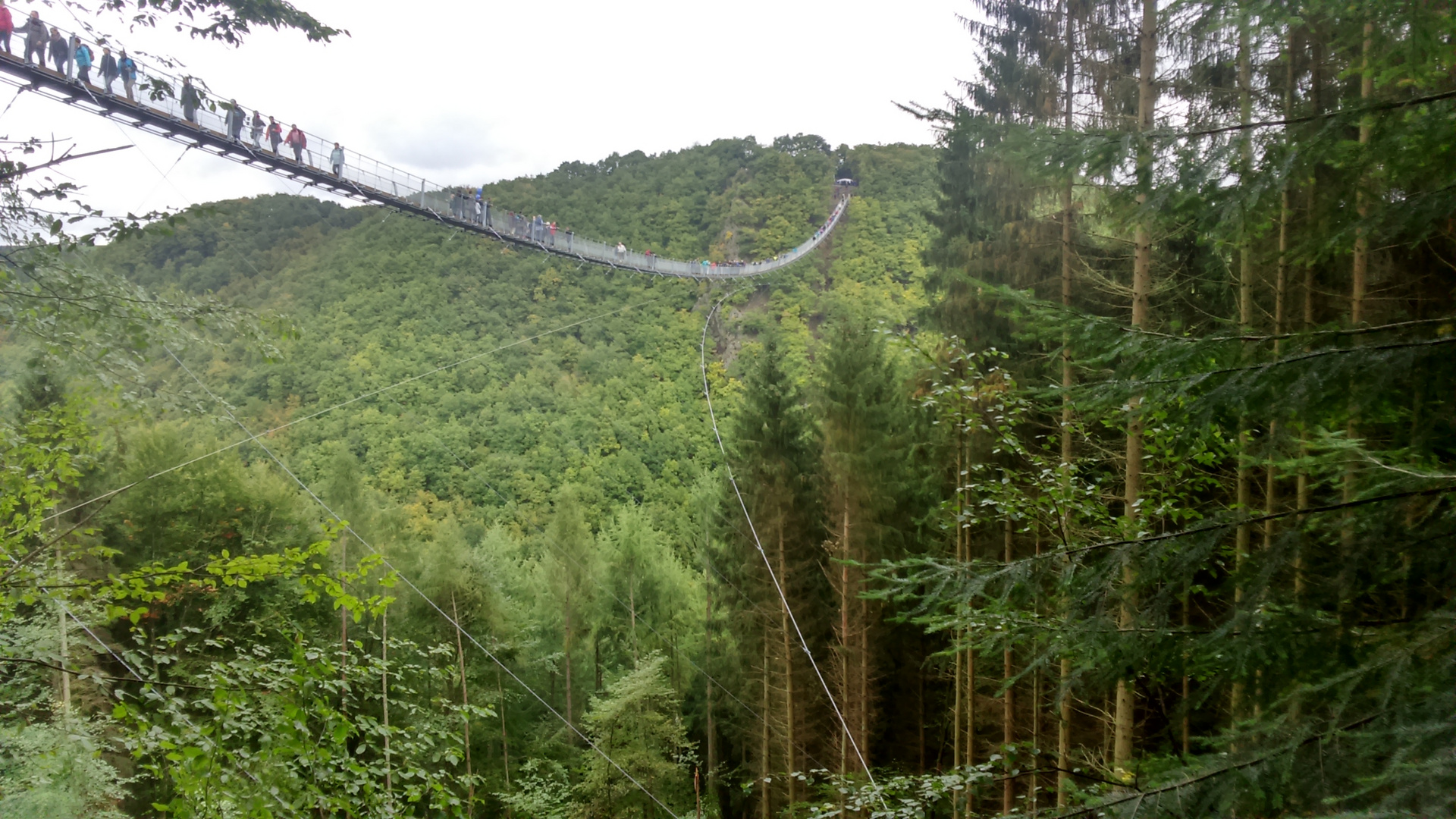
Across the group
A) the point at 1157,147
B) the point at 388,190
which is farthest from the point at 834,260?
the point at 1157,147

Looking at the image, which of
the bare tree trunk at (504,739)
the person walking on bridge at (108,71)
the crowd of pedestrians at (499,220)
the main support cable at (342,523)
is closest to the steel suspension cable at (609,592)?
the main support cable at (342,523)

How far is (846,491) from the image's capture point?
36.3ft

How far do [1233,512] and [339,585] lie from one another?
3.64 m

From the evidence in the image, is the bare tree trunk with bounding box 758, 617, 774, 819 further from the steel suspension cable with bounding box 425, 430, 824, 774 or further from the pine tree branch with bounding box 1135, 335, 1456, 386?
the pine tree branch with bounding box 1135, 335, 1456, 386

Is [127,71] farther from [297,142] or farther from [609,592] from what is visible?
[609,592]

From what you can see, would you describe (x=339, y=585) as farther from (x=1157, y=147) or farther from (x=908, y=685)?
(x=908, y=685)

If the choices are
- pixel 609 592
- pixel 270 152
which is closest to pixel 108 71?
pixel 270 152

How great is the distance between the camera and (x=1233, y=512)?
2475 mm

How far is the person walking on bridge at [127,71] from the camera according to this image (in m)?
3.44

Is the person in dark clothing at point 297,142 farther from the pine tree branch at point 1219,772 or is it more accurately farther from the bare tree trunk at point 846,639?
the pine tree branch at point 1219,772

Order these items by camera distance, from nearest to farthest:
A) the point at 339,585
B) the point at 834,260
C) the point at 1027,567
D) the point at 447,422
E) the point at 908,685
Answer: the point at 1027,567, the point at 339,585, the point at 447,422, the point at 908,685, the point at 834,260

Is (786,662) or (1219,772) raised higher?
(1219,772)

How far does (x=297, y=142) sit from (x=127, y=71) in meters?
3.75

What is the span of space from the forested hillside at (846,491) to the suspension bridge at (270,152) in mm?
1095
